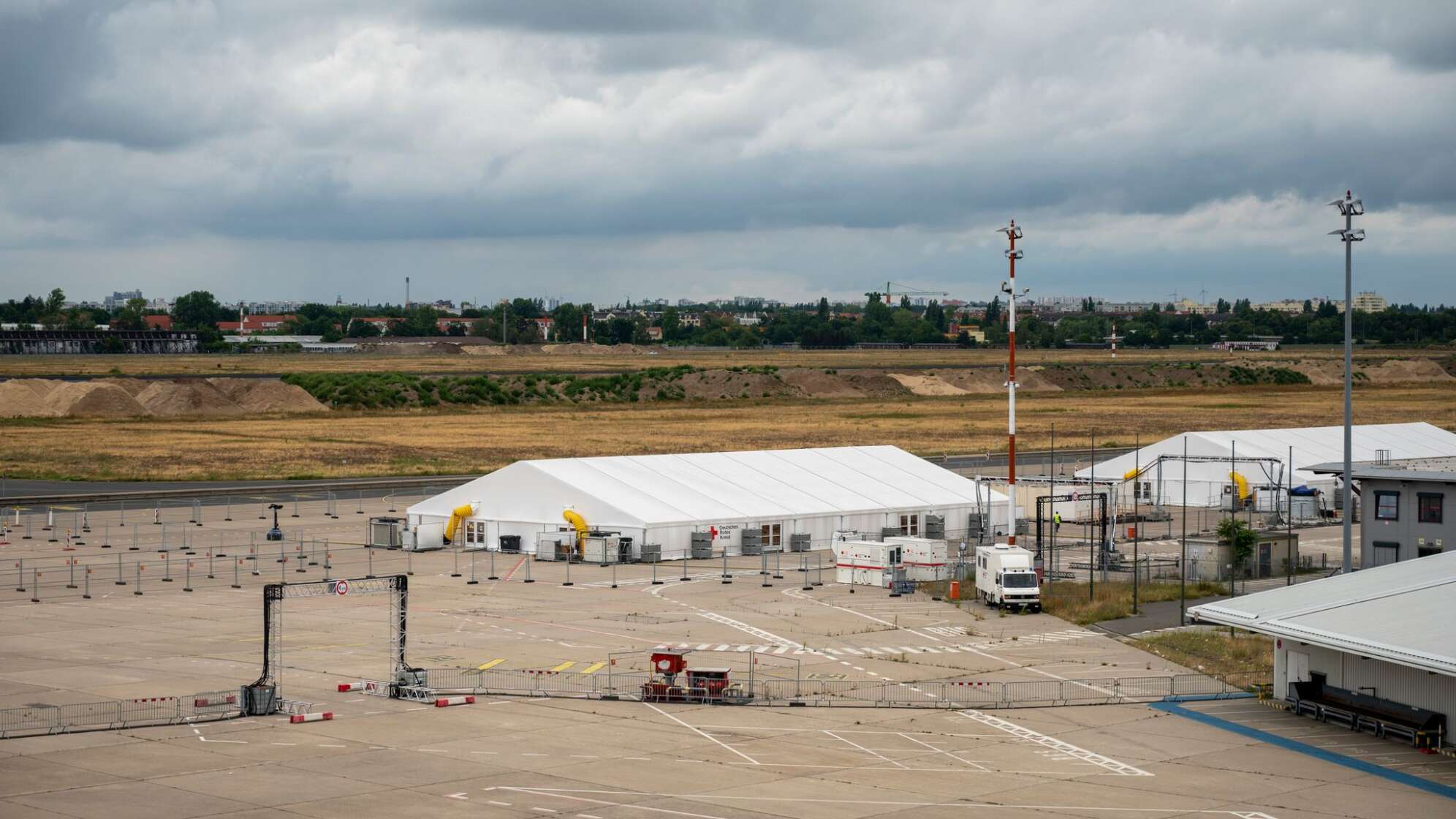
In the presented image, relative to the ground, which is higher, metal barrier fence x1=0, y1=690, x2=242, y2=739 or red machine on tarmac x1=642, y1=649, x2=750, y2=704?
red machine on tarmac x1=642, y1=649, x2=750, y2=704

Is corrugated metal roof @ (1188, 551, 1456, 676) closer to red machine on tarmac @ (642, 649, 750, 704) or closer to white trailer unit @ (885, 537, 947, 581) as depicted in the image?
red machine on tarmac @ (642, 649, 750, 704)

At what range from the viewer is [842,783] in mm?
37812

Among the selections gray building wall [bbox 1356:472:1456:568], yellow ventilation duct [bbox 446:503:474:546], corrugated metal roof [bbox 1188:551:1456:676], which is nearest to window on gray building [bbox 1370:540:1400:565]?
gray building wall [bbox 1356:472:1456:568]

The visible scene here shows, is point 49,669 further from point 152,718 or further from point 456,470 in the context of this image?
point 456,470

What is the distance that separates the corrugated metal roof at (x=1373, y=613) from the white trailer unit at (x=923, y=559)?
81.5ft

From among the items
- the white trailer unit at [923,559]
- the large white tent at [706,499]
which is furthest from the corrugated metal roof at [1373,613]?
the large white tent at [706,499]

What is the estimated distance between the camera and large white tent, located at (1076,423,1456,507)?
107m

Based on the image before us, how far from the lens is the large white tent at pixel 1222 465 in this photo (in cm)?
10725

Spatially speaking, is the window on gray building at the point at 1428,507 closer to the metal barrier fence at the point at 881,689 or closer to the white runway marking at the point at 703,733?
the metal barrier fence at the point at 881,689

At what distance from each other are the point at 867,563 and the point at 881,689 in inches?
1001

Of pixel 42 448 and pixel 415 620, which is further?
pixel 42 448

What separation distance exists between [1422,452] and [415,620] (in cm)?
8954

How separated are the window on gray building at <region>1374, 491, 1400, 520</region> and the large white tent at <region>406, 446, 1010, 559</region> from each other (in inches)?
951

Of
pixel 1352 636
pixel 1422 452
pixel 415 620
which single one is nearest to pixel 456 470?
pixel 415 620
